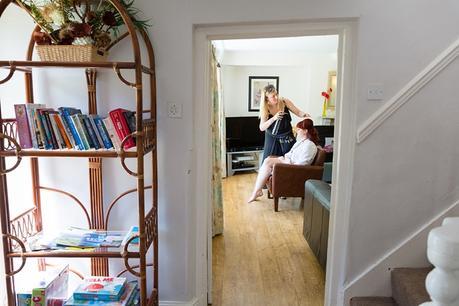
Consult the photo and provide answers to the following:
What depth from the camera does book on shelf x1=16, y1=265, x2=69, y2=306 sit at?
5.95 feet

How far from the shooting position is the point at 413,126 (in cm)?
190

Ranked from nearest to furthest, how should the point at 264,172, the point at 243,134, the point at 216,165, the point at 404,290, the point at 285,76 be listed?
1. the point at 404,290
2. the point at 216,165
3. the point at 264,172
4. the point at 243,134
5. the point at 285,76

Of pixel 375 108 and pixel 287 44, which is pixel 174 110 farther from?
pixel 287 44

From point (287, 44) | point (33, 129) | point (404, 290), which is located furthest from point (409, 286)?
point (287, 44)

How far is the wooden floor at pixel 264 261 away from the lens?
2.45 meters

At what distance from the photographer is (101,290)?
6.09 ft

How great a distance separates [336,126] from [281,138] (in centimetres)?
273

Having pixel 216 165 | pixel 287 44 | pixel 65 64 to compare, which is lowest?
pixel 216 165

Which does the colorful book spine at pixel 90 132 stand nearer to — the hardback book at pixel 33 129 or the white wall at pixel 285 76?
the hardback book at pixel 33 129

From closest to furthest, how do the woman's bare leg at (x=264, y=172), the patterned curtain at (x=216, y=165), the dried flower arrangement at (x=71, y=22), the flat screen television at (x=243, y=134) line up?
the dried flower arrangement at (x=71, y=22), the patterned curtain at (x=216, y=165), the woman's bare leg at (x=264, y=172), the flat screen television at (x=243, y=134)

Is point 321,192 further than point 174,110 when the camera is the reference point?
Yes


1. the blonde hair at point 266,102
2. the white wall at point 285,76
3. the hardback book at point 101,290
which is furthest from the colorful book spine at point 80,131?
the white wall at point 285,76

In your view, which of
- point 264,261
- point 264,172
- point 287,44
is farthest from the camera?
point 287,44

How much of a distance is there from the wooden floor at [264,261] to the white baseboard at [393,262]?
Answer: 41cm
